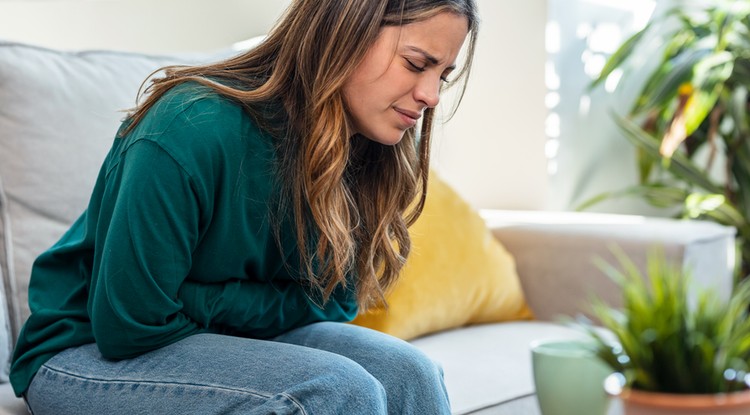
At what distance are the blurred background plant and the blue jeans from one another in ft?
5.93

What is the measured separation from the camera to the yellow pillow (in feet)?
5.74

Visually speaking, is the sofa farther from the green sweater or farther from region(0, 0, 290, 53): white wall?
region(0, 0, 290, 53): white wall

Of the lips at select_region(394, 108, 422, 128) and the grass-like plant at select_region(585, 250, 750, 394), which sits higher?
the lips at select_region(394, 108, 422, 128)

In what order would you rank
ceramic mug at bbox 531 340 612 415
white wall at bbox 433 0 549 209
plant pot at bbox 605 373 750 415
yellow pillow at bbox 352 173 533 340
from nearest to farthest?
plant pot at bbox 605 373 750 415 < ceramic mug at bbox 531 340 612 415 < yellow pillow at bbox 352 173 533 340 < white wall at bbox 433 0 549 209

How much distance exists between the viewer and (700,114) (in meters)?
2.76

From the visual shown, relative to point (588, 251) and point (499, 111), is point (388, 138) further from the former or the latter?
point (499, 111)

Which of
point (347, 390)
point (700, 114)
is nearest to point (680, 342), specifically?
point (347, 390)

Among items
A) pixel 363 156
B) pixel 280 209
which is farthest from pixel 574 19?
pixel 280 209

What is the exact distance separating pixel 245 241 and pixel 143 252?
154 mm

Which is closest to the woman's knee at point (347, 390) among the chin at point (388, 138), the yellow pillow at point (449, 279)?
the chin at point (388, 138)

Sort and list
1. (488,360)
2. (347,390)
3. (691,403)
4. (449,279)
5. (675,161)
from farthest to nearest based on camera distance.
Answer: (675,161), (449,279), (488,360), (347,390), (691,403)

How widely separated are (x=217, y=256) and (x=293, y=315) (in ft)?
0.60

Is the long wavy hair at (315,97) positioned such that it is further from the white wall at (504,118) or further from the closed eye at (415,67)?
the white wall at (504,118)

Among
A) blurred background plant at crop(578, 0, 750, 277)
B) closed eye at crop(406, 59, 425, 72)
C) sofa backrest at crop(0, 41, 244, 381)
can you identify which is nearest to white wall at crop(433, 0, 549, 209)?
blurred background plant at crop(578, 0, 750, 277)
